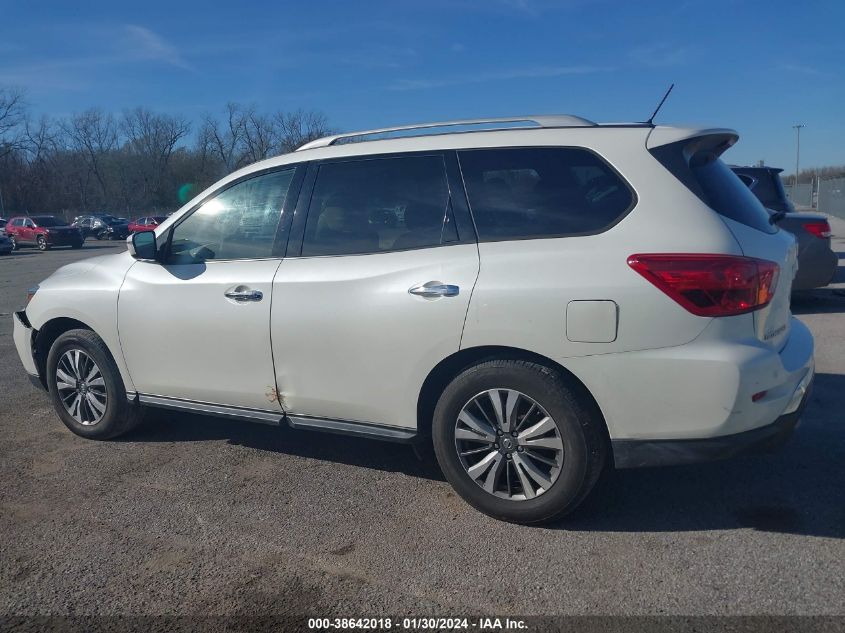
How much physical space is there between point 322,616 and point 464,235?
6.27 feet

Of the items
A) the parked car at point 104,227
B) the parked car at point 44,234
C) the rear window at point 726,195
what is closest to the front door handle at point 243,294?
the rear window at point 726,195

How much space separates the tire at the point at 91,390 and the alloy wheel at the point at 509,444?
252 centimetres

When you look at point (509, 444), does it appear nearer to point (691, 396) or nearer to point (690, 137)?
point (691, 396)

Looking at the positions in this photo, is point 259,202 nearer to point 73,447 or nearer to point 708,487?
point 73,447

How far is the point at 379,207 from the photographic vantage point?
4070 millimetres

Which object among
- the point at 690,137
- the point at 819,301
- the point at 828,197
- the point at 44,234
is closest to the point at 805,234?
the point at 819,301

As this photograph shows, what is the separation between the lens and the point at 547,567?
3.21 m

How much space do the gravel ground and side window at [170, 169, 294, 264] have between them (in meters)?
1.33

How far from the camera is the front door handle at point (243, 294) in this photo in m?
4.16

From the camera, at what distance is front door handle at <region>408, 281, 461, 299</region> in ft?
11.8

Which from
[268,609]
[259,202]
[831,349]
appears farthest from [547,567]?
[831,349]

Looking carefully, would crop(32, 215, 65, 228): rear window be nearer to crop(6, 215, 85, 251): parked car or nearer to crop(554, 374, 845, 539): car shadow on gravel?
crop(6, 215, 85, 251): parked car

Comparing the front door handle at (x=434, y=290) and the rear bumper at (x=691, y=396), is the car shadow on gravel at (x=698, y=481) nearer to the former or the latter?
the rear bumper at (x=691, y=396)

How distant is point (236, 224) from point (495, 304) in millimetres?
1880
